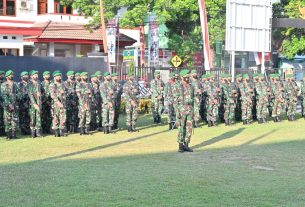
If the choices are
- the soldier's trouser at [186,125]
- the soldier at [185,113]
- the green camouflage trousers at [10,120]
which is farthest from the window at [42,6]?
the soldier's trouser at [186,125]

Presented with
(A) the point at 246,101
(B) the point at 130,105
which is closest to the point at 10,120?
(B) the point at 130,105

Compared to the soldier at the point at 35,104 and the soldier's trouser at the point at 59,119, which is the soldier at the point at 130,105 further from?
the soldier at the point at 35,104

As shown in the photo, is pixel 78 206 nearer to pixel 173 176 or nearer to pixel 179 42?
pixel 173 176

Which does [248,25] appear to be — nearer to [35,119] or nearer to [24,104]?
[24,104]

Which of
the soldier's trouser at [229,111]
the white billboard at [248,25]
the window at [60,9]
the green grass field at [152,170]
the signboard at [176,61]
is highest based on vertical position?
the window at [60,9]

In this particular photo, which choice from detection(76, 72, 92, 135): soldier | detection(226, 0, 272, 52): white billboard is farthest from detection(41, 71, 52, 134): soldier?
detection(226, 0, 272, 52): white billboard

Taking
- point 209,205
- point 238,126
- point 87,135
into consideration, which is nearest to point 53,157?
point 87,135

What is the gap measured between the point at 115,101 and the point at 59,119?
191 centimetres

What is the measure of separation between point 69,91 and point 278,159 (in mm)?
6664

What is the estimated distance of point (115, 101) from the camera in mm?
17609

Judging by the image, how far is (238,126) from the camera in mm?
19672

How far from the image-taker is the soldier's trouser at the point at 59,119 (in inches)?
638

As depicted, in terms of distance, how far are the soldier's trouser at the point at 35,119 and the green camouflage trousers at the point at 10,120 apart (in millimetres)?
404

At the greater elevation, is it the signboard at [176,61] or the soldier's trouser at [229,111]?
the signboard at [176,61]
